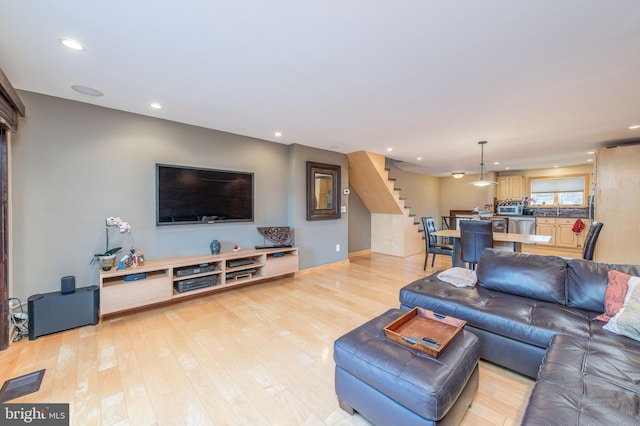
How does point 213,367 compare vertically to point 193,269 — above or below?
below

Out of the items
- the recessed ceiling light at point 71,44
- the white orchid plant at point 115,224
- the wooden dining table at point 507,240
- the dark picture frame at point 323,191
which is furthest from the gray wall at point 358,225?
the recessed ceiling light at point 71,44

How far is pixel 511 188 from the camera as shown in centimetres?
793

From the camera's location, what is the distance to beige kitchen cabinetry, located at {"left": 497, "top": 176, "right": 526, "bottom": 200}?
777cm

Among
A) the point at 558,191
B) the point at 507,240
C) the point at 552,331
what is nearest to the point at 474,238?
the point at 507,240

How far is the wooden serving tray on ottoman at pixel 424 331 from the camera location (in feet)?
4.65

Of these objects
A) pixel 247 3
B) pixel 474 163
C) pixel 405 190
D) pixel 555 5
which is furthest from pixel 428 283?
pixel 405 190

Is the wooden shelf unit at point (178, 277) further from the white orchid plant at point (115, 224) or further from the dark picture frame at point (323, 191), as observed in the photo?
the dark picture frame at point (323, 191)

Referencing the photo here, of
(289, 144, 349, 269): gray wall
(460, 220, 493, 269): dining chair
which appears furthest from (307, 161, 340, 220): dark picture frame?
(460, 220, 493, 269): dining chair

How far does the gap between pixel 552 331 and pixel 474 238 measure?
239 cm

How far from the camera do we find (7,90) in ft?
6.79

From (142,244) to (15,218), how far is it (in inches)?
43.0

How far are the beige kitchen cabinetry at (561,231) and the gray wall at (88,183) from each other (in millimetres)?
7760

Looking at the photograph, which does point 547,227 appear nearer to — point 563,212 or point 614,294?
point 563,212

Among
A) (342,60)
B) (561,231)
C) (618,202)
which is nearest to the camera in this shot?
(342,60)
